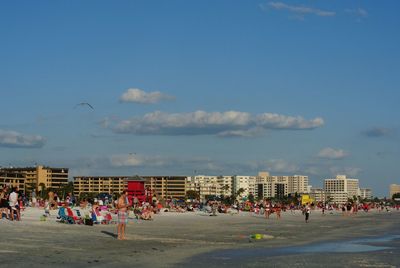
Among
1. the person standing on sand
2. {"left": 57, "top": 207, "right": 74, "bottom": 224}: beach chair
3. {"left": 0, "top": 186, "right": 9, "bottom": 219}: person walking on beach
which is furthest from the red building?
the person standing on sand

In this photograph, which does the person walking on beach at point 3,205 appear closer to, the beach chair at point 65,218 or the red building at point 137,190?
the beach chair at point 65,218

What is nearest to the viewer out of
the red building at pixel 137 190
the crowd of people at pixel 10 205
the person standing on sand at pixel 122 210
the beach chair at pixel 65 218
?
the person standing on sand at pixel 122 210

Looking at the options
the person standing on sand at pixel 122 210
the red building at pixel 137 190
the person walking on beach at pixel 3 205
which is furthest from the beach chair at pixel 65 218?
the red building at pixel 137 190

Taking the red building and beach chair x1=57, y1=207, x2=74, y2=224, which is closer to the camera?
beach chair x1=57, y1=207, x2=74, y2=224

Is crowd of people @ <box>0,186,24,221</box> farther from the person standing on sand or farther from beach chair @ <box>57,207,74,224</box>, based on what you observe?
the person standing on sand

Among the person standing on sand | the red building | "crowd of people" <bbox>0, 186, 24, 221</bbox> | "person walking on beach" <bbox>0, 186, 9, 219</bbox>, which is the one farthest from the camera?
the red building

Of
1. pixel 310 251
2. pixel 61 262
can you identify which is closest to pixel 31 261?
pixel 61 262

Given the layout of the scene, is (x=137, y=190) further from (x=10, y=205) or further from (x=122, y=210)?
(x=122, y=210)

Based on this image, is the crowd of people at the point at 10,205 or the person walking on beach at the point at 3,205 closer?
the crowd of people at the point at 10,205

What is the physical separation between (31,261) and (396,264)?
876 centimetres

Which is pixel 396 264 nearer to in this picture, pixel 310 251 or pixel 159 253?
pixel 310 251

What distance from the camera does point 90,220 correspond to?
29.7m

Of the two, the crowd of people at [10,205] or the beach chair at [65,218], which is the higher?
the crowd of people at [10,205]

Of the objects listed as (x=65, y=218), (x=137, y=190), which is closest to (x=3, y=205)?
(x=65, y=218)
